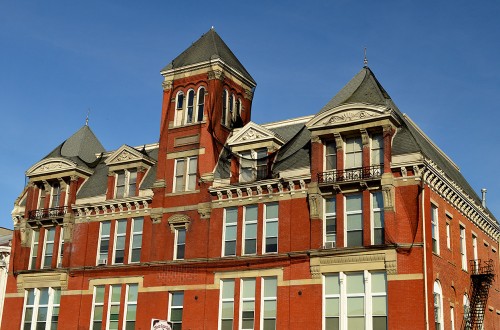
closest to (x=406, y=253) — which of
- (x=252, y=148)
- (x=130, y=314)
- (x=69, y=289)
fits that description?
(x=252, y=148)

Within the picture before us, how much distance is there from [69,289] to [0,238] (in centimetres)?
1722

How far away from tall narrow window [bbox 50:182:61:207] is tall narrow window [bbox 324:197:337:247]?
2079cm

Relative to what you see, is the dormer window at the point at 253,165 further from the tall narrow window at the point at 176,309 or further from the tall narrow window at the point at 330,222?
the tall narrow window at the point at 176,309

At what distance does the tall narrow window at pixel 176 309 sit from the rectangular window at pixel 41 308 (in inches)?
359

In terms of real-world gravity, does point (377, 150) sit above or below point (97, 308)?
above

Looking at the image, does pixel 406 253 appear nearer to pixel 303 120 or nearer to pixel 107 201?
pixel 303 120

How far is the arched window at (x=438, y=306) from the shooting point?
34531mm

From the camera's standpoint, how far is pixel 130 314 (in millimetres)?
42062

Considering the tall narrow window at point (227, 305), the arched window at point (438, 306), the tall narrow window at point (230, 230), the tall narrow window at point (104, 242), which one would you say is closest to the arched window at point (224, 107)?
the tall narrow window at point (230, 230)

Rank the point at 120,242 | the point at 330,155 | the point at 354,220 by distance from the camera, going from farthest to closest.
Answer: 1. the point at 120,242
2. the point at 330,155
3. the point at 354,220

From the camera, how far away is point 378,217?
A: 115 feet

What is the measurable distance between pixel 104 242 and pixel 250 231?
1104cm

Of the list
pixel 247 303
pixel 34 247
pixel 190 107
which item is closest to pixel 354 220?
pixel 247 303

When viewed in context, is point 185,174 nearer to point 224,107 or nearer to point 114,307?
point 224,107
